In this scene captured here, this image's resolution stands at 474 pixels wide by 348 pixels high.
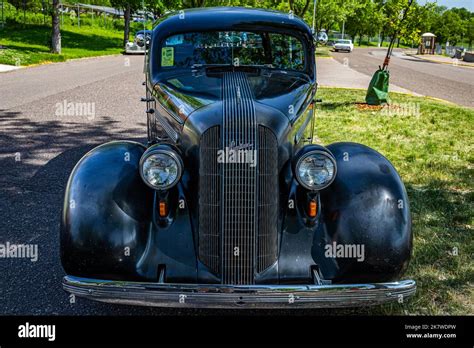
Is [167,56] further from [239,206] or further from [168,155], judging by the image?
[239,206]

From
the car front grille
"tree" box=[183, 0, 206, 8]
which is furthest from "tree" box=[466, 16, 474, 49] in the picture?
the car front grille

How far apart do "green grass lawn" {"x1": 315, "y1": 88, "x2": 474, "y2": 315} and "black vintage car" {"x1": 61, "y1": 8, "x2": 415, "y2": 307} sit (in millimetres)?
691

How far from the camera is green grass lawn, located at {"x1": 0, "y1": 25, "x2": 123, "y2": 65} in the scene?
21.1 m

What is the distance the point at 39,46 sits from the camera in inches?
1054

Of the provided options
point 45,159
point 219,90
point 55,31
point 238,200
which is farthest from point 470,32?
point 238,200

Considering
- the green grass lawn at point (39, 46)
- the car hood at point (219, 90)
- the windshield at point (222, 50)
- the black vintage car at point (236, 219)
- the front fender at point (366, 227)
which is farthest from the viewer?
the green grass lawn at point (39, 46)

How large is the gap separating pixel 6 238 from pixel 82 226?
173cm

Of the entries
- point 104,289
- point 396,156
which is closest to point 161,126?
point 104,289

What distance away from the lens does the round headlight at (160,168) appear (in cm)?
300

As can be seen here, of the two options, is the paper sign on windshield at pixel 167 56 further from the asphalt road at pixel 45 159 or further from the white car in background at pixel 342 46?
the white car in background at pixel 342 46

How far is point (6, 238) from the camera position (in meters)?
4.43

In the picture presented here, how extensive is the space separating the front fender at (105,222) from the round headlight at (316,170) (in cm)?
102

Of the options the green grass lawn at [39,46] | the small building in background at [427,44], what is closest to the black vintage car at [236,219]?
the green grass lawn at [39,46]

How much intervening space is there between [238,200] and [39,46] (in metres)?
27.0
